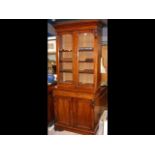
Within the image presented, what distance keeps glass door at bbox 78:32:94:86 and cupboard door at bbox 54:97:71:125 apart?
0.38 metres

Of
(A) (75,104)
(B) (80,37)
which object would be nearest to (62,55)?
→ (B) (80,37)

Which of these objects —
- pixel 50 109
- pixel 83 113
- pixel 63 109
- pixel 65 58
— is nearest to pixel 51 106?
pixel 50 109

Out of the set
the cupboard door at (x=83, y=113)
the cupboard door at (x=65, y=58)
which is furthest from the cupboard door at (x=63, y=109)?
the cupboard door at (x=65, y=58)

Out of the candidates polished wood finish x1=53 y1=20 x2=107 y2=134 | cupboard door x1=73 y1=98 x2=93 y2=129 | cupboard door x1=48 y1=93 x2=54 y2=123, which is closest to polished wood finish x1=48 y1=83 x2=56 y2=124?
cupboard door x1=48 y1=93 x2=54 y2=123

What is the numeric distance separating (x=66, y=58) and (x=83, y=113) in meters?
0.92

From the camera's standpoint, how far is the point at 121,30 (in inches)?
47.8

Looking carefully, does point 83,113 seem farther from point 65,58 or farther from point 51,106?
point 65,58

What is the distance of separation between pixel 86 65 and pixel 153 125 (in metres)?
1.27

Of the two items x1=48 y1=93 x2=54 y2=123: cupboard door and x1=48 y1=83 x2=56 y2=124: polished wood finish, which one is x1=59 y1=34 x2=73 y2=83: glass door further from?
x1=48 y1=93 x2=54 y2=123: cupboard door

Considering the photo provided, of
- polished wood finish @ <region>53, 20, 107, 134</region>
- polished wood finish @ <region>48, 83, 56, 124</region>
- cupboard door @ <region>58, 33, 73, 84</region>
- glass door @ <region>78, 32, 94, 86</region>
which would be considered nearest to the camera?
polished wood finish @ <region>53, 20, 107, 134</region>

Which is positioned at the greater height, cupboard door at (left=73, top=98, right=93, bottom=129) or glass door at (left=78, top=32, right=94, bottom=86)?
glass door at (left=78, top=32, right=94, bottom=86)

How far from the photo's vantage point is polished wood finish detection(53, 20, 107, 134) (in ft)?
6.55

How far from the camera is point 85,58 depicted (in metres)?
2.22

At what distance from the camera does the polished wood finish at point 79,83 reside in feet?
6.55
